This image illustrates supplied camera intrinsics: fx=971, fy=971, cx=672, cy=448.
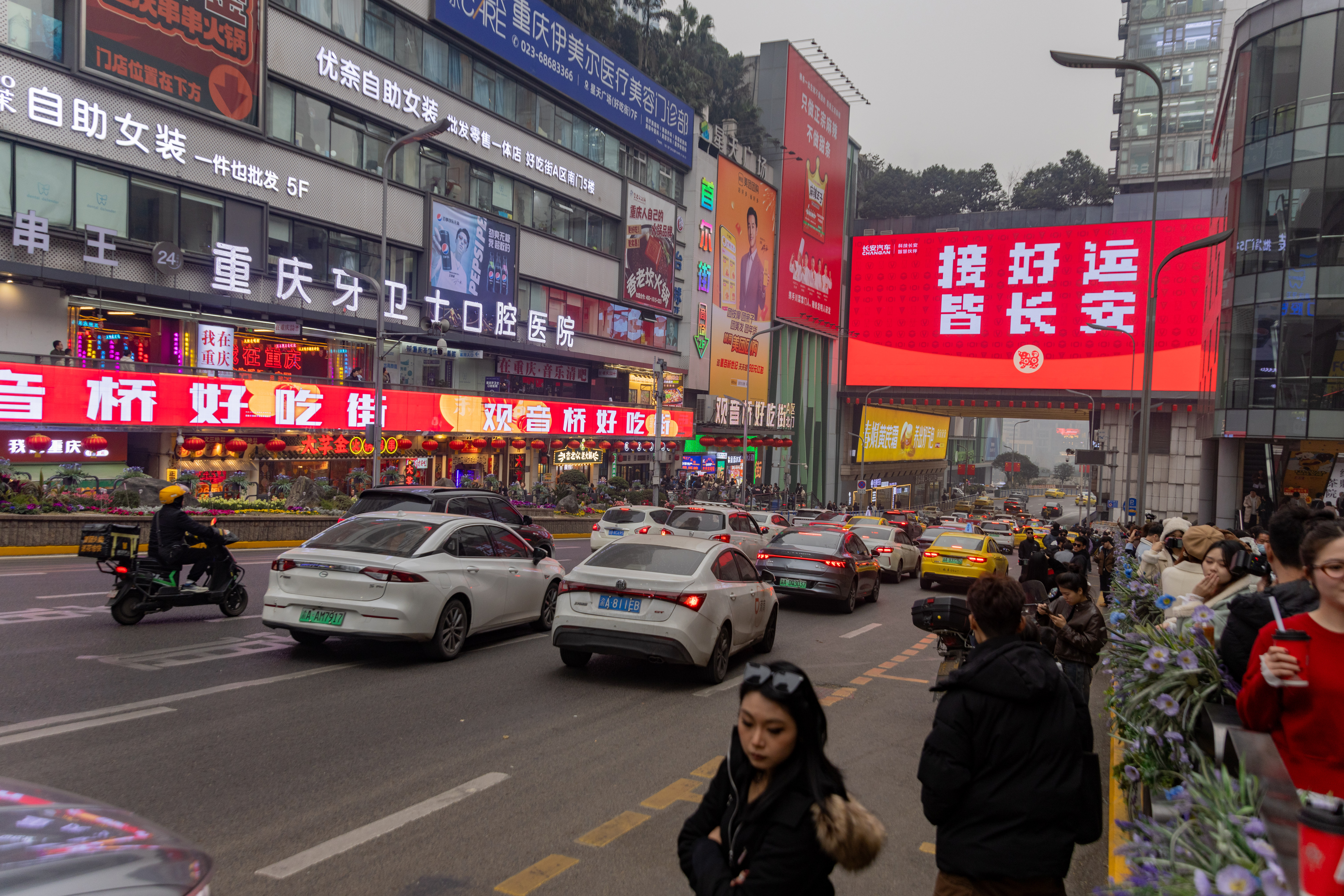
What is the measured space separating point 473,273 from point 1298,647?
39.0 m

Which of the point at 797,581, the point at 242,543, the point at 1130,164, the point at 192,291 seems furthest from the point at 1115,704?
the point at 1130,164

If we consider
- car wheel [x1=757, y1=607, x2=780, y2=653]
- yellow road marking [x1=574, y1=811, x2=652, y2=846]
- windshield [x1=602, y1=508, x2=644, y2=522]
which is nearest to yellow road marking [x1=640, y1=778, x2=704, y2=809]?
yellow road marking [x1=574, y1=811, x2=652, y2=846]

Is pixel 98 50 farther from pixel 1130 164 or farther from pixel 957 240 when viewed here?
Answer: pixel 1130 164

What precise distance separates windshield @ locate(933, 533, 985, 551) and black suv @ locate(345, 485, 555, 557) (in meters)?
10.0

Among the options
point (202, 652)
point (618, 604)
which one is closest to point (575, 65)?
point (202, 652)

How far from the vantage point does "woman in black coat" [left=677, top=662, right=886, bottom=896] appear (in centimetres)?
269

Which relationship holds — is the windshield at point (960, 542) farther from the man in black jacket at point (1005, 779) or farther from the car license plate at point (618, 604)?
the man in black jacket at point (1005, 779)

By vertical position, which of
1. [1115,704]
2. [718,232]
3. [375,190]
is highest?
[718,232]

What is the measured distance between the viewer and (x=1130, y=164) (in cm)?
8669

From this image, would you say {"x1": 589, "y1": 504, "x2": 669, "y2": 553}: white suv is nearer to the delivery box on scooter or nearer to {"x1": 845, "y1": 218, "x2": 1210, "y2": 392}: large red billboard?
the delivery box on scooter

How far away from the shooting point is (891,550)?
936 inches

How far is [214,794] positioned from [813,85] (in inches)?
2915

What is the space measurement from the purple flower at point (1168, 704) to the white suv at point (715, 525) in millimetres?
13740

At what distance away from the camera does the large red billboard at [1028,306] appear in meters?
65.2
